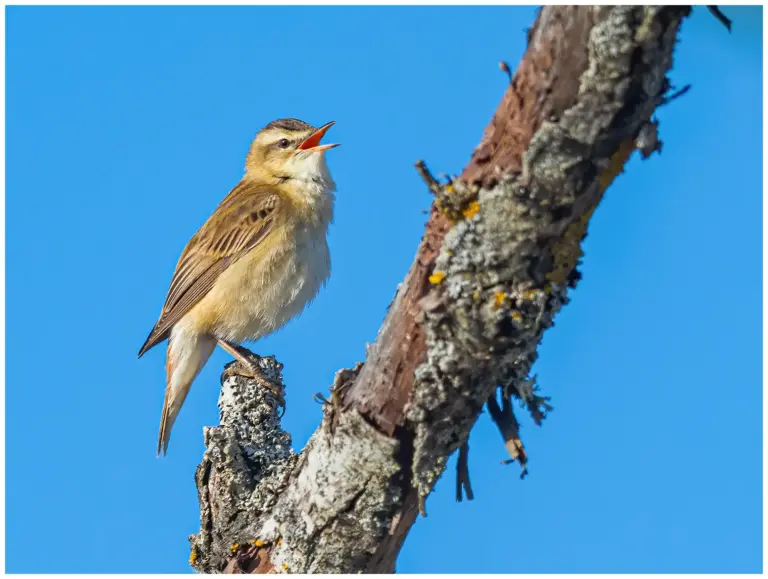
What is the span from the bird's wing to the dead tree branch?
10.3 feet

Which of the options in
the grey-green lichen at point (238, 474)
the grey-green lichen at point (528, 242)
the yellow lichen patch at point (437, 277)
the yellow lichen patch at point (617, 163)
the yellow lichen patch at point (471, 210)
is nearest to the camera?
the grey-green lichen at point (528, 242)

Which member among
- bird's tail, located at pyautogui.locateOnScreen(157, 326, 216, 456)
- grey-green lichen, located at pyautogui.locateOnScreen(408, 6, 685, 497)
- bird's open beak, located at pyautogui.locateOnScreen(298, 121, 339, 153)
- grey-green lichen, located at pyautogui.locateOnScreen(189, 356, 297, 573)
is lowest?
grey-green lichen, located at pyautogui.locateOnScreen(408, 6, 685, 497)

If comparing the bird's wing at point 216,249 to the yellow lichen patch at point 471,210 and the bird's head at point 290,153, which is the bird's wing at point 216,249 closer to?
the bird's head at point 290,153

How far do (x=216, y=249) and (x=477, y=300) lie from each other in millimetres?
4928

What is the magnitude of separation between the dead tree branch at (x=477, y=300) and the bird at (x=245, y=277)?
2.85 meters

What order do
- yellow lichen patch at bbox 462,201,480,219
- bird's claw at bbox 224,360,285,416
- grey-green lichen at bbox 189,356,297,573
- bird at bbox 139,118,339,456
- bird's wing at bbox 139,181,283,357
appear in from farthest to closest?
bird's wing at bbox 139,181,283,357 → bird at bbox 139,118,339,456 → bird's claw at bbox 224,360,285,416 → grey-green lichen at bbox 189,356,297,573 → yellow lichen patch at bbox 462,201,480,219

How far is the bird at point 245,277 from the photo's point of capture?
7.77 meters

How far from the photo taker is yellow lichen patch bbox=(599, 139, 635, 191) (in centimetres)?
320

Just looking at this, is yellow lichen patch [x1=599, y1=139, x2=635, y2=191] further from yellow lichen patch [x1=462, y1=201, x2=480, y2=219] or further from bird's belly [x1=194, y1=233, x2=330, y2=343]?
bird's belly [x1=194, y1=233, x2=330, y2=343]

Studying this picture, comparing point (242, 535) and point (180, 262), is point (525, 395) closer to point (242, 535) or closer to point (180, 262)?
point (242, 535)

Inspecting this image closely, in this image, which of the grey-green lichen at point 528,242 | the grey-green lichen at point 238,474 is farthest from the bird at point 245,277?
the grey-green lichen at point 528,242

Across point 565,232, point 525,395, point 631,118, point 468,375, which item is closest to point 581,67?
point 631,118

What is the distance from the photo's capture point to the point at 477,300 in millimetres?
3498

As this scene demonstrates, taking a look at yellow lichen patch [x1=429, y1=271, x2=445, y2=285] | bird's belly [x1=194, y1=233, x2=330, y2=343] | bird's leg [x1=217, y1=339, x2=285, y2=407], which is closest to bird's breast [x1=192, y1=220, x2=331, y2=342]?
bird's belly [x1=194, y1=233, x2=330, y2=343]
